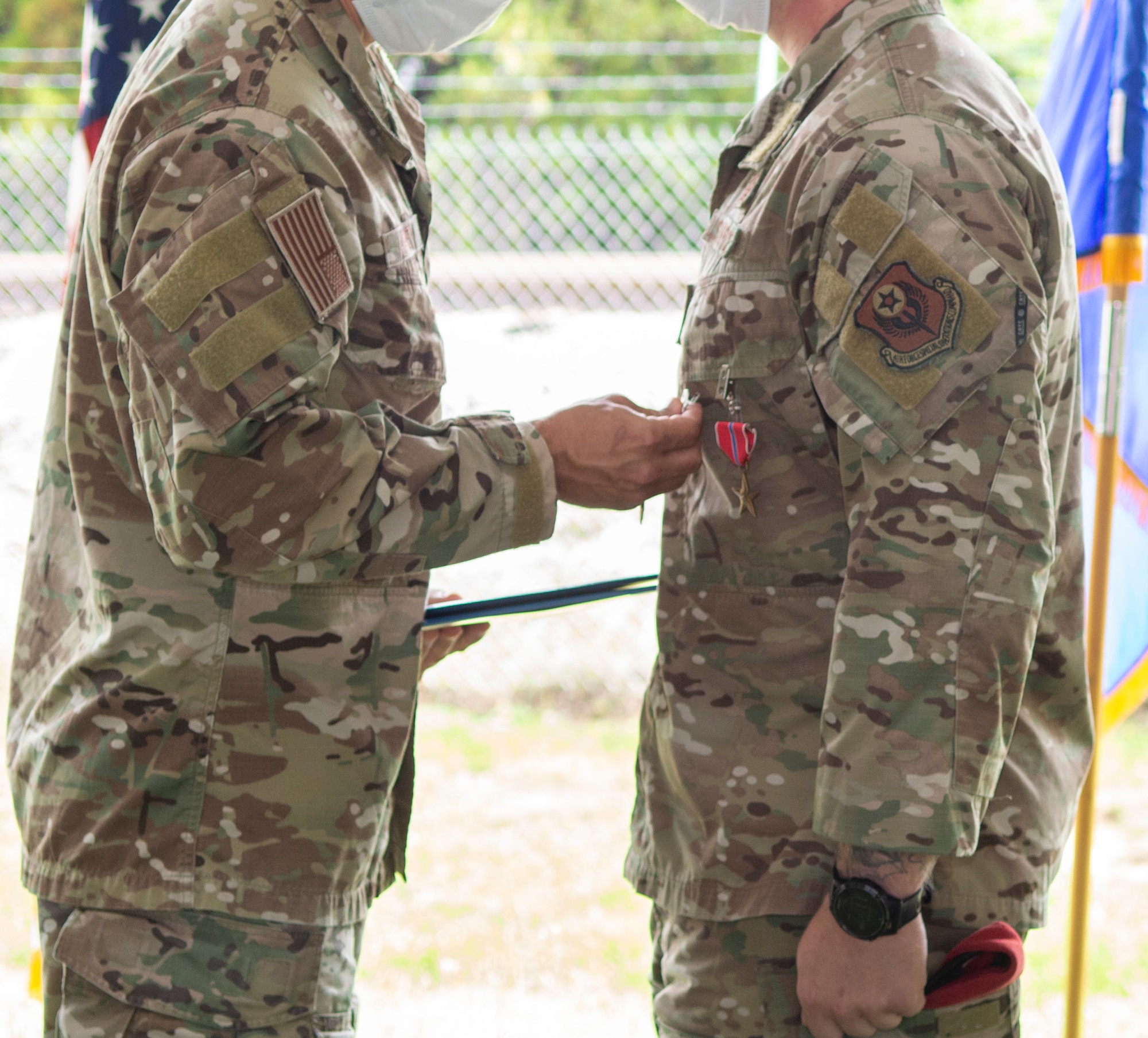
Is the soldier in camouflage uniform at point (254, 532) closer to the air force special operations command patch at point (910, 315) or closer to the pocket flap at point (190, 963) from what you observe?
the pocket flap at point (190, 963)

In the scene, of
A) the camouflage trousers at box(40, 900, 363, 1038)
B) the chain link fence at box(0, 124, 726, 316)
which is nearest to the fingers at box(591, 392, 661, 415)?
the camouflage trousers at box(40, 900, 363, 1038)

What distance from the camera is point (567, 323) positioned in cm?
543

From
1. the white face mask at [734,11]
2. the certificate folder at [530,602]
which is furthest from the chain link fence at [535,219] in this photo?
the white face mask at [734,11]

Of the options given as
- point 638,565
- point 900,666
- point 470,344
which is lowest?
point 900,666

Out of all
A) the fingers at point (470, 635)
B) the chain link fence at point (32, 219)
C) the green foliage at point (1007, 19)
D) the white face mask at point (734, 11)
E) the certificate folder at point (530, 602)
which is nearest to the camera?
the white face mask at point (734, 11)

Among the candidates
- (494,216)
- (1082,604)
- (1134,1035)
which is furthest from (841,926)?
(494,216)

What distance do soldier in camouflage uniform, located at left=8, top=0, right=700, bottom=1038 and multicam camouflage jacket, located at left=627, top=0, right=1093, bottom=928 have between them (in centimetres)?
17

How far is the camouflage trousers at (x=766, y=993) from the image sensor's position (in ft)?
4.82

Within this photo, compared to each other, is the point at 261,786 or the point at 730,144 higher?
the point at 730,144

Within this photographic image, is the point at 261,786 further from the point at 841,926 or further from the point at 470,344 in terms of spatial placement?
the point at 470,344

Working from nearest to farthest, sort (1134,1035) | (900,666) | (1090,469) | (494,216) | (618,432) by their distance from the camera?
(900,666)
(618,432)
(1090,469)
(1134,1035)
(494,216)

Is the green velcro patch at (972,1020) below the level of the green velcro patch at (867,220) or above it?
below

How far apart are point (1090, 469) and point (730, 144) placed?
151cm

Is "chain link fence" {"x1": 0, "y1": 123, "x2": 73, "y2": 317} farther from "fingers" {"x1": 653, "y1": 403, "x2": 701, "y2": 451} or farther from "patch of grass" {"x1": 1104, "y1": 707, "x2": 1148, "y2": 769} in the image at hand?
"patch of grass" {"x1": 1104, "y1": 707, "x2": 1148, "y2": 769}
